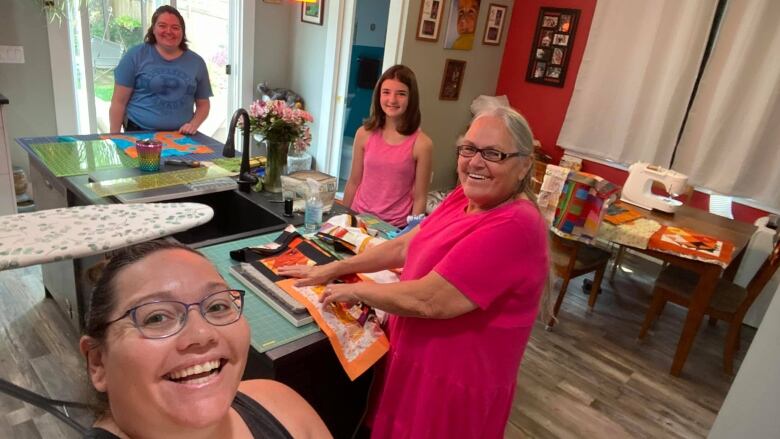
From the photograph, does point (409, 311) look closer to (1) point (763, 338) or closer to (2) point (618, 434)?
(1) point (763, 338)

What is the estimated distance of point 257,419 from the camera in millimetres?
967

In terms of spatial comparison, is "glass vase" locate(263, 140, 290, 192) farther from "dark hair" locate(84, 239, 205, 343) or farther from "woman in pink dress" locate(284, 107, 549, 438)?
"dark hair" locate(84, 239, 205, 343)

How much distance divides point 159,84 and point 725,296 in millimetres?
3546

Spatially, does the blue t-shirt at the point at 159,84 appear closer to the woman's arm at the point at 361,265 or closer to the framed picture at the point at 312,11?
the woman's arm at the point at 361,265

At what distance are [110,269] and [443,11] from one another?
12.5 feet

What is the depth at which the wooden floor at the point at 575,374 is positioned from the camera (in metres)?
2.23

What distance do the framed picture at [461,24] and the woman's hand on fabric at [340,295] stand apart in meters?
3.34

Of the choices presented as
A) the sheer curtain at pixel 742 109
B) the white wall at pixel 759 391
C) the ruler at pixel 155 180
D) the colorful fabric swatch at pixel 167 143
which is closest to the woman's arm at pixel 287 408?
the ruler at pixel 155 180

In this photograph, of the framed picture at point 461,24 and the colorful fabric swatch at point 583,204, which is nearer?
the colorful fabric swatch at point 583,204

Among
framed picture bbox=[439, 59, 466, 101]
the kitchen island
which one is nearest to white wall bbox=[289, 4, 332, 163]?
framed picture bbox=[439, 59, 466, 101]

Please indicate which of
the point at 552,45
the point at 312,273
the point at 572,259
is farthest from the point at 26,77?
the point at 552,45

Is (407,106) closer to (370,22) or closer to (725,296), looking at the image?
(725,296)

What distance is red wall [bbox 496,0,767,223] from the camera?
13.7ft

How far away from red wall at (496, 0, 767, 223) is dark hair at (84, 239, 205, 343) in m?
4.07
